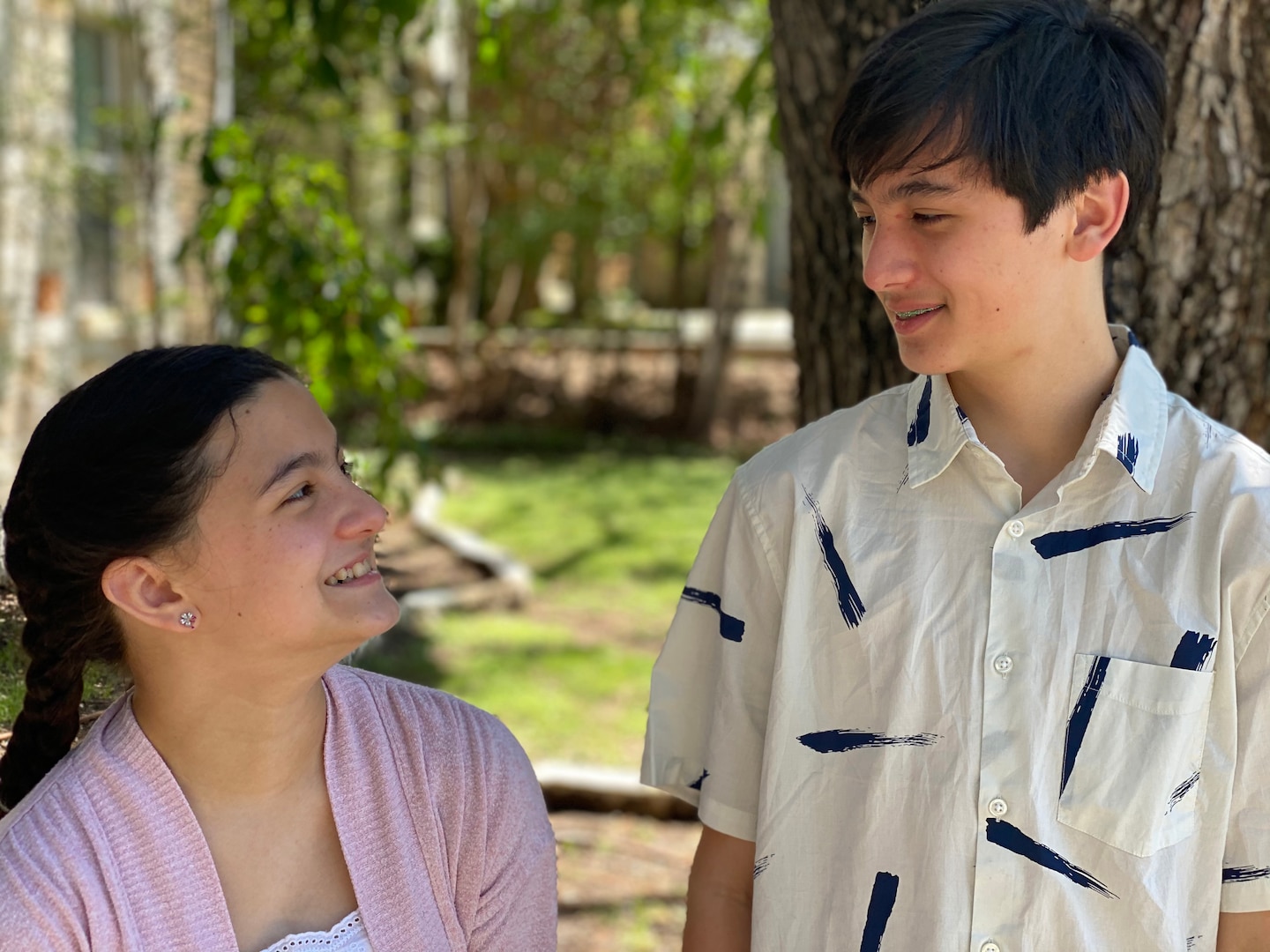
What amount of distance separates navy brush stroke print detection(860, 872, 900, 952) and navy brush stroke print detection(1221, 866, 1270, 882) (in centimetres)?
37

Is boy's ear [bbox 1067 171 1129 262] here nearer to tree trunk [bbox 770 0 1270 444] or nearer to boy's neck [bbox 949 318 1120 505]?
boy's neck [bbox 949 318 1120 505]

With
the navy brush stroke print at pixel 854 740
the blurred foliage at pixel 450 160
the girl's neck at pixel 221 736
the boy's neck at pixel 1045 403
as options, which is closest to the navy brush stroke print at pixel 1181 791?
the navy brush stroke print at pixel 854 740

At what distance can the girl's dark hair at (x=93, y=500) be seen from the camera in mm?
1620

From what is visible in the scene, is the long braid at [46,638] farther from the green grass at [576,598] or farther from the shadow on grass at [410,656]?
the shadow on grass at [410,656]

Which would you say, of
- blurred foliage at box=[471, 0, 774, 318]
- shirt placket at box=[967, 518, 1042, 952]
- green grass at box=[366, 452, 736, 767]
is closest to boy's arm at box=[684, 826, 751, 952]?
shirt placket at box=[967, 518, 1042, 952]

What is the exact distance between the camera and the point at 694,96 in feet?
27.6

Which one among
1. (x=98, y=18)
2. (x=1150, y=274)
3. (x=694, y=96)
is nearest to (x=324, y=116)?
(x=98, y=18)

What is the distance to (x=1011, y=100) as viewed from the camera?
151cm

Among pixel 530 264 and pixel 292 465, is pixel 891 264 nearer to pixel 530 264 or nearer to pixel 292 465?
pixel 292 465

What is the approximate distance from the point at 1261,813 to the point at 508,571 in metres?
6.03

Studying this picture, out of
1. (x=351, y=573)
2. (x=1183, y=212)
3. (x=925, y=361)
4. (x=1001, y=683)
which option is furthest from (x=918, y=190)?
(x=1183, y=212)

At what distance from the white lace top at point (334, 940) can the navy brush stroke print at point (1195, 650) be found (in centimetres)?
104

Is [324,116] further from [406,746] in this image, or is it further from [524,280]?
[406,746]

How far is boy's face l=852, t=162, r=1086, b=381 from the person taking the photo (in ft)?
4.96
